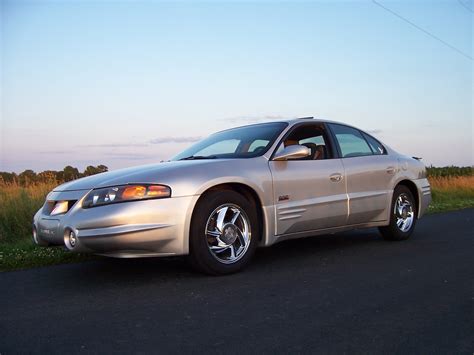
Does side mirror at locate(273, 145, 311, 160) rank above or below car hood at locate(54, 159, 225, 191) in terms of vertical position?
above

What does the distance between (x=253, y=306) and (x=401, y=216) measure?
3.84 m

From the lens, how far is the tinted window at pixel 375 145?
6.64 metres

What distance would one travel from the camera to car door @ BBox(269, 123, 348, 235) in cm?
515

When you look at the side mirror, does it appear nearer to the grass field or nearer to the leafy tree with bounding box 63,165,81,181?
the grass field

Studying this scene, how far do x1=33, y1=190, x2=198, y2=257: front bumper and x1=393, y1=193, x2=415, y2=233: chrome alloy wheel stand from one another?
3407 mm

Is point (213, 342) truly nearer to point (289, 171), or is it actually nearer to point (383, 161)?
point (289, 171)

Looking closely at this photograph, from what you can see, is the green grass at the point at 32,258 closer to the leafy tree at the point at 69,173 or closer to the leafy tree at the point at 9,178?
the leafy tree at the point at 9,178

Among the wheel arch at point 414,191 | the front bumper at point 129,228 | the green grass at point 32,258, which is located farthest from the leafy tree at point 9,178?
the wheel arch at point 414,191

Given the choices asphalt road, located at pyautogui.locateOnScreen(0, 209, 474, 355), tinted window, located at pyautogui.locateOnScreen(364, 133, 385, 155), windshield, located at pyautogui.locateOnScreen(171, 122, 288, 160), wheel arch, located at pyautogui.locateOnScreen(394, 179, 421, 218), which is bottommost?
asphalt road, located at pyautogui.locateOnScreen(0, 209, 474, 355)

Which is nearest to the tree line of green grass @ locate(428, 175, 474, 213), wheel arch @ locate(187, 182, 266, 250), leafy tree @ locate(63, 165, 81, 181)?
leafy tree @ locate(63, 165, 81, 181)

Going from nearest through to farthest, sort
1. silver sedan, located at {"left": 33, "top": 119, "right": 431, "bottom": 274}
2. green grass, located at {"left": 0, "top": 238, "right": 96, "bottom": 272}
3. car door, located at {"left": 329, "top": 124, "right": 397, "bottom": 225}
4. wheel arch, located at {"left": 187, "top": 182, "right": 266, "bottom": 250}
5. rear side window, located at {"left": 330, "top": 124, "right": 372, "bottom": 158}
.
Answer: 1. silver sedan, located at {"left": 33, "top": 119, "right": 431, "bottom": 274}
2. wheel arch, located at {"left": 187, "top": 182, "right": 266, "bottom": 250}
3. green grass, located at {"left": 0, "top": 238, "right": 96, "bottom": 272}
4. car door, located at {"left": 329, "top": 124, "right": 397, "bottom": 225}
5. rear side window, located at {"left": 330, "top": 124, "right": 372, "bottom": 158}

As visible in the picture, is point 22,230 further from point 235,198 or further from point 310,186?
point 310,186

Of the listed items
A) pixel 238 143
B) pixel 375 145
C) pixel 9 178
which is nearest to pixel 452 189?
pixel 375 145

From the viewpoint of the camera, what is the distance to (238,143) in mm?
5715
